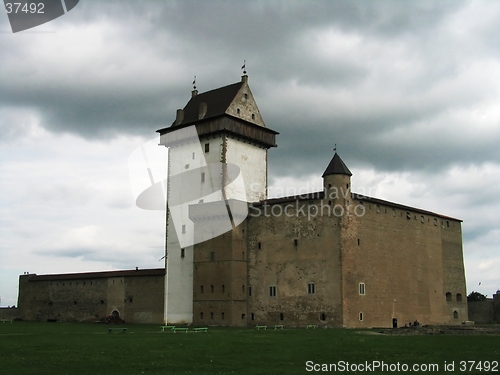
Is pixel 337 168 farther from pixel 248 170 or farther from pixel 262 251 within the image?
pixel 248 170

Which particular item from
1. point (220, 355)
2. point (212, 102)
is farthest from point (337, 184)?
point (220, 355)

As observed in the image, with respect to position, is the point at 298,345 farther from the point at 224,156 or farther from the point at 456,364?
the point at 224,156

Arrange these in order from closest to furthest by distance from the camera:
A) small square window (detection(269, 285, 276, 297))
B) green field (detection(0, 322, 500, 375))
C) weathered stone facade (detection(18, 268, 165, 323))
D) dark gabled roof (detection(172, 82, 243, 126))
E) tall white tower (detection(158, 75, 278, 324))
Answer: green field (detection(0, 322, 500, 375)), small square window (detection(269, 285, 276, 297)), tall white tower (detection(158, 75, 278, 324)), dark gabled roof (detection(172, 82, 243, 126)), weathered stone facade (detection(18, 268, 165, 323))

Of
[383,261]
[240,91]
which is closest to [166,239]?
[240,91]

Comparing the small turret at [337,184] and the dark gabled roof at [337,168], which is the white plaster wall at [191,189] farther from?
the dark gabled roof at [337,168]

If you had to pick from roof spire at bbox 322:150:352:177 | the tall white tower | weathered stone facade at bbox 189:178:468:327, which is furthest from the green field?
the tall white tower

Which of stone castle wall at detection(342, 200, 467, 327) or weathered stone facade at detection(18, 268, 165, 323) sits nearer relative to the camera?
stone castle wall at detection(342, 200, 467, 327)

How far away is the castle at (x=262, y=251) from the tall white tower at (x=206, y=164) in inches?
4.2

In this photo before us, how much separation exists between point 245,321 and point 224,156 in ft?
43.4

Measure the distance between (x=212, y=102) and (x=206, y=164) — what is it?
5968 mm

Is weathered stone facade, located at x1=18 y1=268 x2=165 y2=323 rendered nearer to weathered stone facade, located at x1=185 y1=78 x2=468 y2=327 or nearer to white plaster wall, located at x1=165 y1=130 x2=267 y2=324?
white plaster wall, located at x1=165 y1=130 x2=267 y2=324

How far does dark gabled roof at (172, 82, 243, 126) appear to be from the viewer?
52156 millimetres

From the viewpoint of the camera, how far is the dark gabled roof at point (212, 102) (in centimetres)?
5216

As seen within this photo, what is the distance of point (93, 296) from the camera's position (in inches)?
2255
